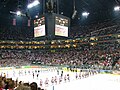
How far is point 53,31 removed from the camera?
13172 mm

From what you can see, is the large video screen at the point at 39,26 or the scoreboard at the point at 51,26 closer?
the scoreboard at the point at 51,26

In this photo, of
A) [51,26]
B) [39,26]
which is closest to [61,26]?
[51,26]

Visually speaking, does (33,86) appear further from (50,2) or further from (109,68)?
(109,68)

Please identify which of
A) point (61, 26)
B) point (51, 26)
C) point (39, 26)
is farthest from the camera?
point (39, 26)

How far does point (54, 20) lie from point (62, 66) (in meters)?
32.2

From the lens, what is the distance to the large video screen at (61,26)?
1357 cm

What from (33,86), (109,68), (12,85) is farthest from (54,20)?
(109,68)

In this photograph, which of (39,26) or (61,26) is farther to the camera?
(39,26)

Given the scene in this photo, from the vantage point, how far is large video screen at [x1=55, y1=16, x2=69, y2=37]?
13.6 metres

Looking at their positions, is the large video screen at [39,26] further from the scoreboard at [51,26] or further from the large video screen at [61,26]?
the large video screen at [61,26]

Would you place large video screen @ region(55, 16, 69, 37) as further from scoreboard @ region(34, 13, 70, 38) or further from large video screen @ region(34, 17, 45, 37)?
large video screen @ region(34, 17, 45, 37)

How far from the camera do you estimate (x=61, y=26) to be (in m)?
14.5

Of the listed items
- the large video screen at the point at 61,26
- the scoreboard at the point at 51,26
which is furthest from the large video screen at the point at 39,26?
the large video screen at the point at 61,26

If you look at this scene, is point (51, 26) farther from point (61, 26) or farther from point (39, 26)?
point (39, 26)
